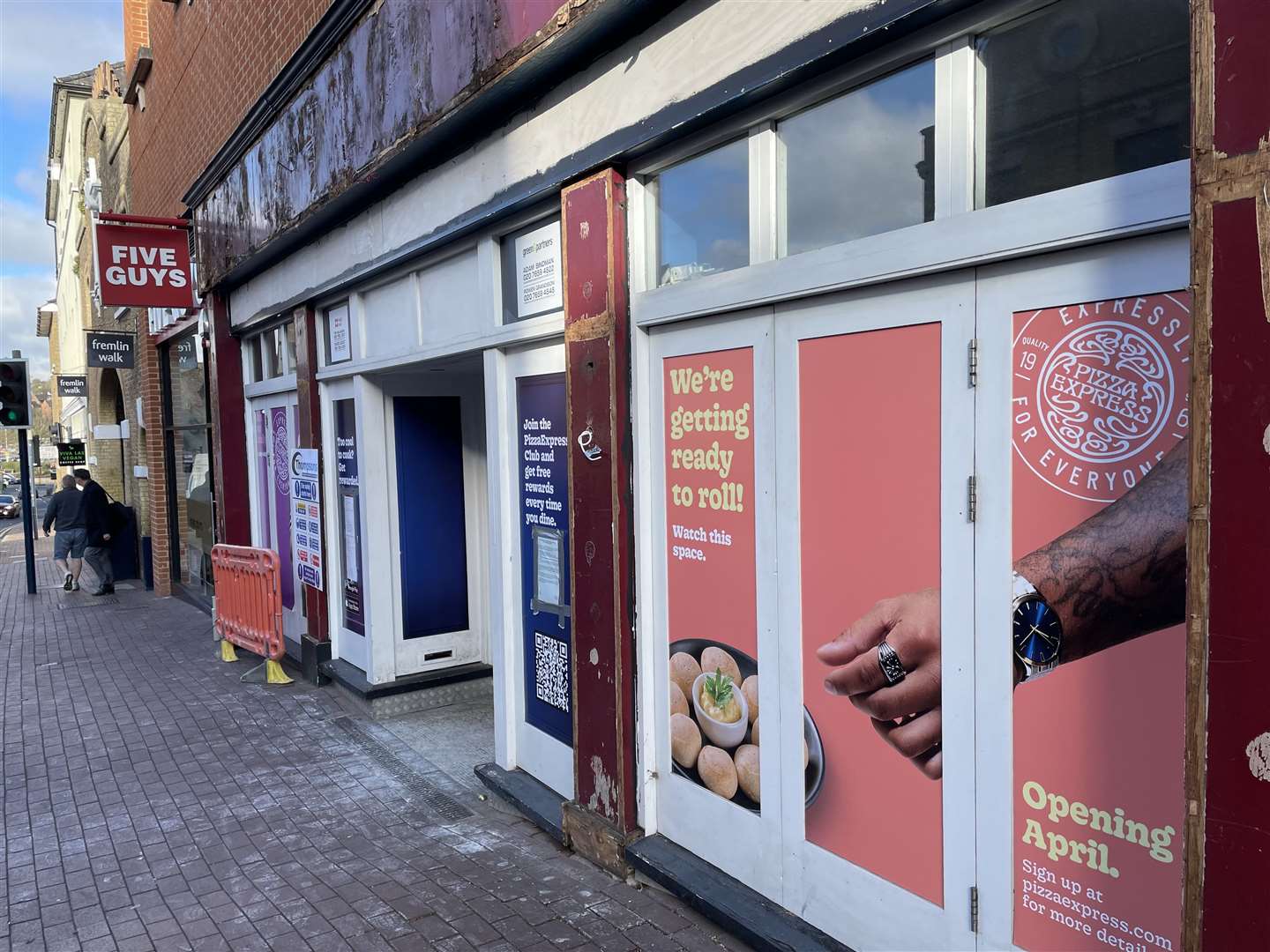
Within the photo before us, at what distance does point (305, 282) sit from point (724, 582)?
5356 mm

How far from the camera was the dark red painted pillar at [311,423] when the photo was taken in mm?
7625

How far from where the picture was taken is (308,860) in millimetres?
4457

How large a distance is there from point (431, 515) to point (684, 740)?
3757mm

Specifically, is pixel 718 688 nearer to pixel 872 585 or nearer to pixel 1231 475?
pixel 872 585

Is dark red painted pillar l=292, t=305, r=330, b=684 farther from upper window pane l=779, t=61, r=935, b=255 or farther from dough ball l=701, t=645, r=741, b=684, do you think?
upper window pane l=779, t=61, r=935, b=255

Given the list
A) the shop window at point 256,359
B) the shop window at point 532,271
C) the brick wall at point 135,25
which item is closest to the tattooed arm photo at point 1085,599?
the shop window at point 532,271

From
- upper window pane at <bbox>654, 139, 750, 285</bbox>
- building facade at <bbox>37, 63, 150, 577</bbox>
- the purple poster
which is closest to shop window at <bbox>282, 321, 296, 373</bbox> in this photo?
the purple poster

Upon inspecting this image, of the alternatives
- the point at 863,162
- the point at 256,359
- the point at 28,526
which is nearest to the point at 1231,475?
the point at 863,162

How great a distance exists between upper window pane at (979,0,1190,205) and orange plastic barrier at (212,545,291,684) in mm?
6874

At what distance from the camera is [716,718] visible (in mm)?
3793

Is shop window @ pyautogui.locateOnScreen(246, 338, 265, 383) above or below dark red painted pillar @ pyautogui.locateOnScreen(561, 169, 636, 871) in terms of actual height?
above

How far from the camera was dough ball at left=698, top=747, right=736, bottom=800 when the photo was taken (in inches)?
147

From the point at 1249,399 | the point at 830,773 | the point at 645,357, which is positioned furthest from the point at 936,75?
the point at 830,773

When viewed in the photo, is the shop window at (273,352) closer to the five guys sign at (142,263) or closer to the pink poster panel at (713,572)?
the five guys sign at (142,263)
